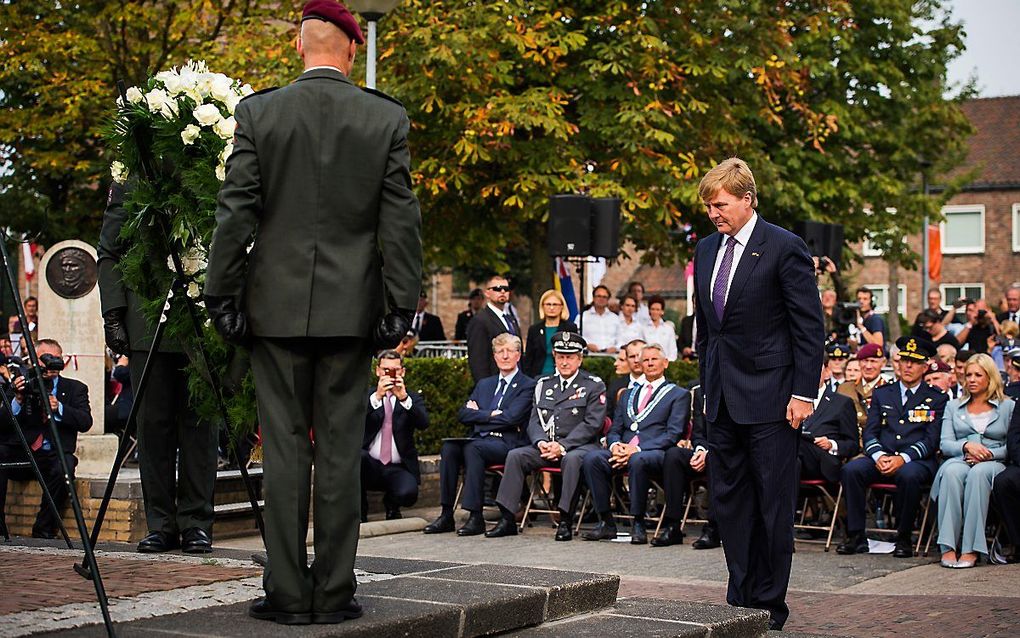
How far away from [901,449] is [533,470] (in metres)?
3.12

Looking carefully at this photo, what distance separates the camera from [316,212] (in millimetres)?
5195

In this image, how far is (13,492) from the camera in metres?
11.3

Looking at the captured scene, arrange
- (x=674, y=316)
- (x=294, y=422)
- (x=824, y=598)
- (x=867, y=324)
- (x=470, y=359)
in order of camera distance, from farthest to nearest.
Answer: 1. (x=674, y=316)
2. (x=867, y=324)
3. (x=470, y=359)
4. (x=824, y=598)
5. (x=294, y=422)

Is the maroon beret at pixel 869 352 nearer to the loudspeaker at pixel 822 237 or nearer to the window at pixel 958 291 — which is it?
the loudspeaker at pixel 822 237

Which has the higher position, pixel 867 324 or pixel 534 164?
pixel 534 164

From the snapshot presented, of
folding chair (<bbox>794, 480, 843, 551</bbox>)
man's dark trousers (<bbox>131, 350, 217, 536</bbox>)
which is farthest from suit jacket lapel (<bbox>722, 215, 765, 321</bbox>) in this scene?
folding chair (<bbox>794, 480, 843, 551</bbox>)

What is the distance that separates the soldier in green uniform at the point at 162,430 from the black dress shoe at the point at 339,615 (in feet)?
7.77

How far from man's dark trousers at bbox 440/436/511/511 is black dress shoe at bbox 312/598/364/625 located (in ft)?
24.0

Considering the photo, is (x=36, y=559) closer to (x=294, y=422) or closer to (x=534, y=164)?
(x=294, y=422)

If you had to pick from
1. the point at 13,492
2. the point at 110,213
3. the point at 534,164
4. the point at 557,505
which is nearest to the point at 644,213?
the point at 534,164

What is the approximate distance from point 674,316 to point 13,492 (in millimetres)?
43553

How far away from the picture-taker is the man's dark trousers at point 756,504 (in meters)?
7.15

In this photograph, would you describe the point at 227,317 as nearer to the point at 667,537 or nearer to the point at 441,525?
the point at 667,537

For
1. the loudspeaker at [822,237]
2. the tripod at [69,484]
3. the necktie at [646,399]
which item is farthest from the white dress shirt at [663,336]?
the tripod at [69,484]
